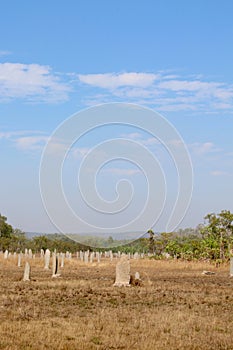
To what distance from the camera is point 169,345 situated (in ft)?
43.7

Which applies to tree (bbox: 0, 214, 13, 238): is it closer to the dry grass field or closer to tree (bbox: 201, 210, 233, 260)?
tree (bbox: 201, 210, 233, 260)

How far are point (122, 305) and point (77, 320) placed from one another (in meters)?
4.15

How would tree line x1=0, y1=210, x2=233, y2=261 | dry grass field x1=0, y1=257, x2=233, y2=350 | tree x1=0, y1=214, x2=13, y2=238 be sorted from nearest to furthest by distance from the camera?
dry grass field x1=0, y1=257, x2=233, y2=350, tree line x1=0, y1=210, x2=233, y2=261, tree x1=0, y1=214, x2=13, y2=238

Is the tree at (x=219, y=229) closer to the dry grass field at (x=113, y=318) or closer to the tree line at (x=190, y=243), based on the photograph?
the tree line at (x=190, y=243)

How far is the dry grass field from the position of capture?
1344 cm

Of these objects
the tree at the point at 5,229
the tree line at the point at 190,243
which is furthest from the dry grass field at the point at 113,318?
the tree at the point at 5,229

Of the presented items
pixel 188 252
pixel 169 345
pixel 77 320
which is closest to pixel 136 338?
pixel 169 345

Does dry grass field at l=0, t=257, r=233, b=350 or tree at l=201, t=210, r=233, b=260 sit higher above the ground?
tree at l=201, t=210, r=233, b=260

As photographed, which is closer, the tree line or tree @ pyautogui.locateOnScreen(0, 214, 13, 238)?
the tree line

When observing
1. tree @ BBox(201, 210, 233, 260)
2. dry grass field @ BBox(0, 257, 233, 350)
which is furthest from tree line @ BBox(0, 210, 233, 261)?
dry grass field @ BBox(0, 257, 233, 350)

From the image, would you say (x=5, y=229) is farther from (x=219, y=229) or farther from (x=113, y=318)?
(x=113, y=318)

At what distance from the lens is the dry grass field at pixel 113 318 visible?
13.4 meters

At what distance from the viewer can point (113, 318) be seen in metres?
16.8

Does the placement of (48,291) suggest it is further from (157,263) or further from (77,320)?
(157,263)
